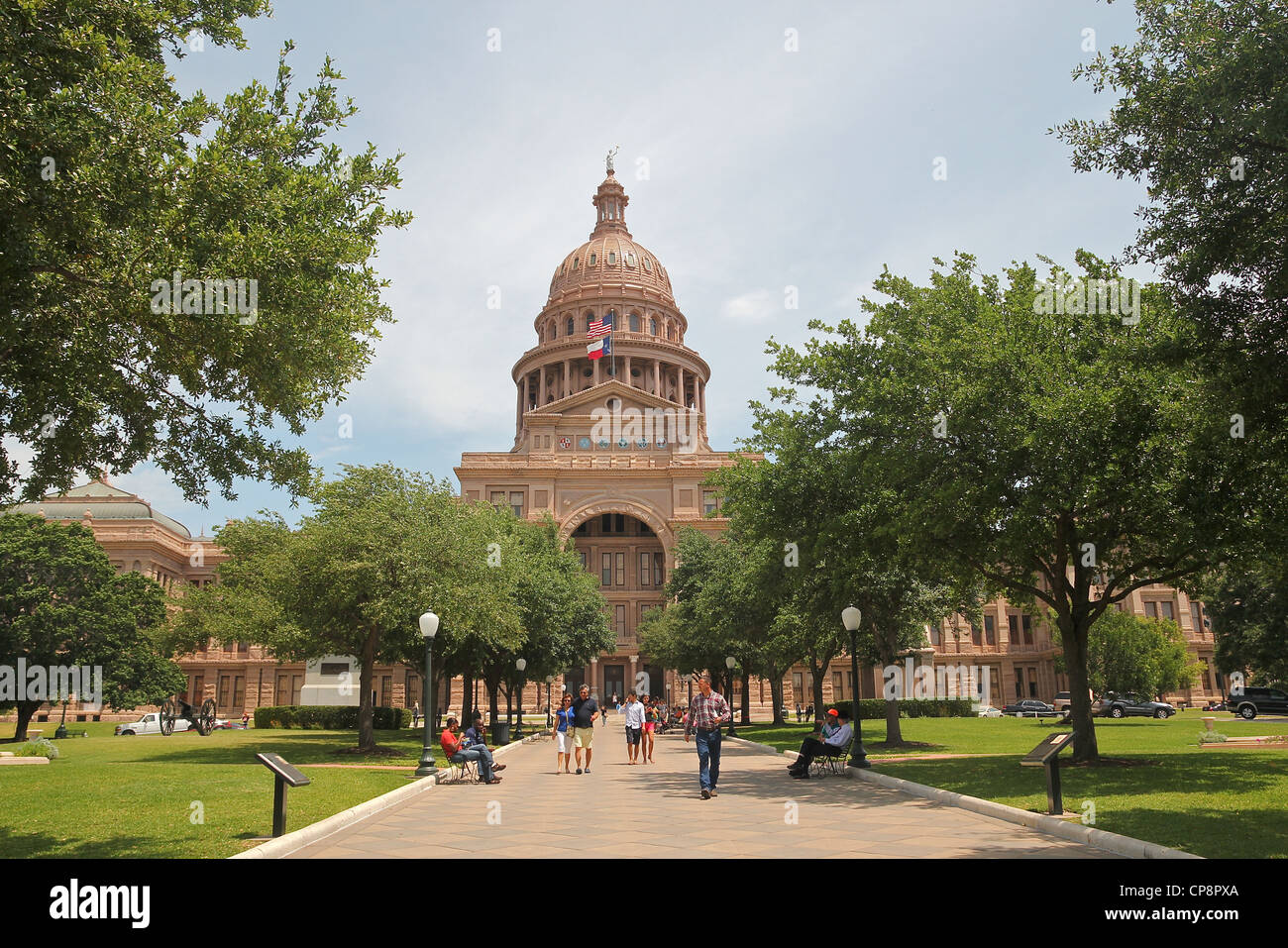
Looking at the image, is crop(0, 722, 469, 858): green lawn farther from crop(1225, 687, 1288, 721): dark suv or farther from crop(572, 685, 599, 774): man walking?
crop(1225, 687, 1288, 721): dark suv

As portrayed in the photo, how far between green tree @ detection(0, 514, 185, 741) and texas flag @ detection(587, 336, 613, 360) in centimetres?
4808

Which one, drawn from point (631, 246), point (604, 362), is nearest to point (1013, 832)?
point (604, 362)

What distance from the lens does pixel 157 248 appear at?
32.1 ft

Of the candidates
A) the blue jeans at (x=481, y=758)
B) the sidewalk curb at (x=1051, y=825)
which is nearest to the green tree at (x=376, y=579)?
the blue jeans at (x=481, y=758)

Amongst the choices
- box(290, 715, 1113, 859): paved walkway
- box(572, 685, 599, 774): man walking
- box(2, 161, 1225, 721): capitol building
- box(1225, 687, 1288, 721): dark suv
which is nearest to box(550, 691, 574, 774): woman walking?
box(572, 685, 599, 774): man walking

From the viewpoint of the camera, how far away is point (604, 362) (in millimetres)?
95938

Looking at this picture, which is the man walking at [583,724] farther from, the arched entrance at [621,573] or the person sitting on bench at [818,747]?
the arched entrance at [621,573]

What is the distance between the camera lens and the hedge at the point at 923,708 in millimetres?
56531

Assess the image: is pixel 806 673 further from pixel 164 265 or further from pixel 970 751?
pixel 164 265

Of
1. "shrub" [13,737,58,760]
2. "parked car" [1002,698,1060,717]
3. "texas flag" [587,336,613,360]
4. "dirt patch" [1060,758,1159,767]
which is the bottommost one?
"parked car" [1002,698,1060,717]

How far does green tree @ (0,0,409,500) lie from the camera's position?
909 centimetres

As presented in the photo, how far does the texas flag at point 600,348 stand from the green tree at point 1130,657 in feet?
154

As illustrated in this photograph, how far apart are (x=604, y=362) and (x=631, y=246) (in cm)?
1851

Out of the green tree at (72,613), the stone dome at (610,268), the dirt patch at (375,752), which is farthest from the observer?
the stone dome at (610,268)
